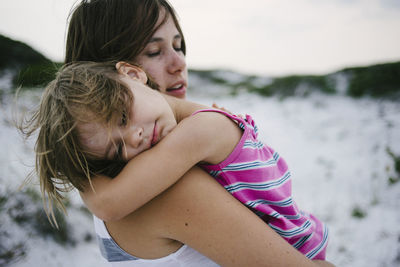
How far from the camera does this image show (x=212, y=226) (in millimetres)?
989

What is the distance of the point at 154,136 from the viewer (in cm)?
125

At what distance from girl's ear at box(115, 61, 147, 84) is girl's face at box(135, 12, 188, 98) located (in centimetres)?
22

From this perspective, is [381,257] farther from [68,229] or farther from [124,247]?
[68,229]

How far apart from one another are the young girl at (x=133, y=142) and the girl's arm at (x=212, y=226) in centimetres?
8

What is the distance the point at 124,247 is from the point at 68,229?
2182 mm

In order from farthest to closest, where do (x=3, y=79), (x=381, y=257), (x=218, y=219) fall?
(x=3, y=79)
(x=381, y=257)
(x=218, y=219)

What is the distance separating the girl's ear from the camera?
141 cm

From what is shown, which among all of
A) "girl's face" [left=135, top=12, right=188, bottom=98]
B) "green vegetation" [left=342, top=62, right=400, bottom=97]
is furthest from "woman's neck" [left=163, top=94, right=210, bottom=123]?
"green vegetation" [left=342, top=62, right=400, bottom=97]

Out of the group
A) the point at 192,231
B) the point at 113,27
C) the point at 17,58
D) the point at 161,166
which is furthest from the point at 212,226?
the point at 17,58

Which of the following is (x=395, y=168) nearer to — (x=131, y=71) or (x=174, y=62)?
(x=174, y=62)

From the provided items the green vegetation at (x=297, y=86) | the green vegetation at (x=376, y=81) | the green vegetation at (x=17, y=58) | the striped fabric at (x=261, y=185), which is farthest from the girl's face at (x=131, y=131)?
the green vegetation at (x=297, y=86)

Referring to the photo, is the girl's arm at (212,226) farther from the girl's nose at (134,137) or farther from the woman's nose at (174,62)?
the woman's nose at (174,62)

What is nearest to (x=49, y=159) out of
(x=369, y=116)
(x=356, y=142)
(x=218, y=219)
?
(x=218, y=219)

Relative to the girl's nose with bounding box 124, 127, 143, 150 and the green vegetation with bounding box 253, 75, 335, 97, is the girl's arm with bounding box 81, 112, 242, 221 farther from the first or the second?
the green vegetation with bounding box 253, 75, 335, 97
